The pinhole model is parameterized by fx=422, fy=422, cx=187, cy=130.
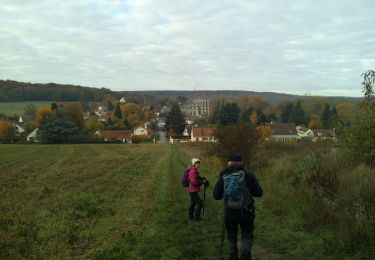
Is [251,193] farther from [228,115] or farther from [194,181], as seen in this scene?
[228,115]

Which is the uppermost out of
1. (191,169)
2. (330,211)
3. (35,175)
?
(191,169)

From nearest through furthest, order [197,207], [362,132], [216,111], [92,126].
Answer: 1. [197,207]
2. [362,132]
3. [92,126]
4. [216,111]

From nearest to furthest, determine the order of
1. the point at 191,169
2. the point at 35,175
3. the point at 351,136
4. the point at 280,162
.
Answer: the point at 191,169 → the point at 351,136 → the point at 280,162 → the point at 35,175

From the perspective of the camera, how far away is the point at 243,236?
745 centimetres

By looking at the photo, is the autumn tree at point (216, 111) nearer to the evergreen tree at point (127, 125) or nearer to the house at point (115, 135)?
the house at point (115, 135)

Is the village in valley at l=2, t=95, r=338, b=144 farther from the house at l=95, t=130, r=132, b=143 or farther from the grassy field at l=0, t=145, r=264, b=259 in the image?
the grassy field at l=0, t=145, r=264, b=259

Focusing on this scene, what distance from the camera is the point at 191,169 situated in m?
11.5

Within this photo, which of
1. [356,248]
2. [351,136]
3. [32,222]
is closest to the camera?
[356,248]

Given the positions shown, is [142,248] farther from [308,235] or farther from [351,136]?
[351,136]

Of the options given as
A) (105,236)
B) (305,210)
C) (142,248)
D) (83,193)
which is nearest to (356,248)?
(305,210)

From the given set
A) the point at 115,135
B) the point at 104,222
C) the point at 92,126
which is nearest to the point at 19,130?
the point at 92,126

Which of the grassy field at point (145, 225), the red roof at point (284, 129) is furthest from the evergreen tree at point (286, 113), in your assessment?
the grassy field at point (145, 225)

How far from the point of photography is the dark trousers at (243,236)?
736 centimetres

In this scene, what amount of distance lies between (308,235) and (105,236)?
4.54 meters
